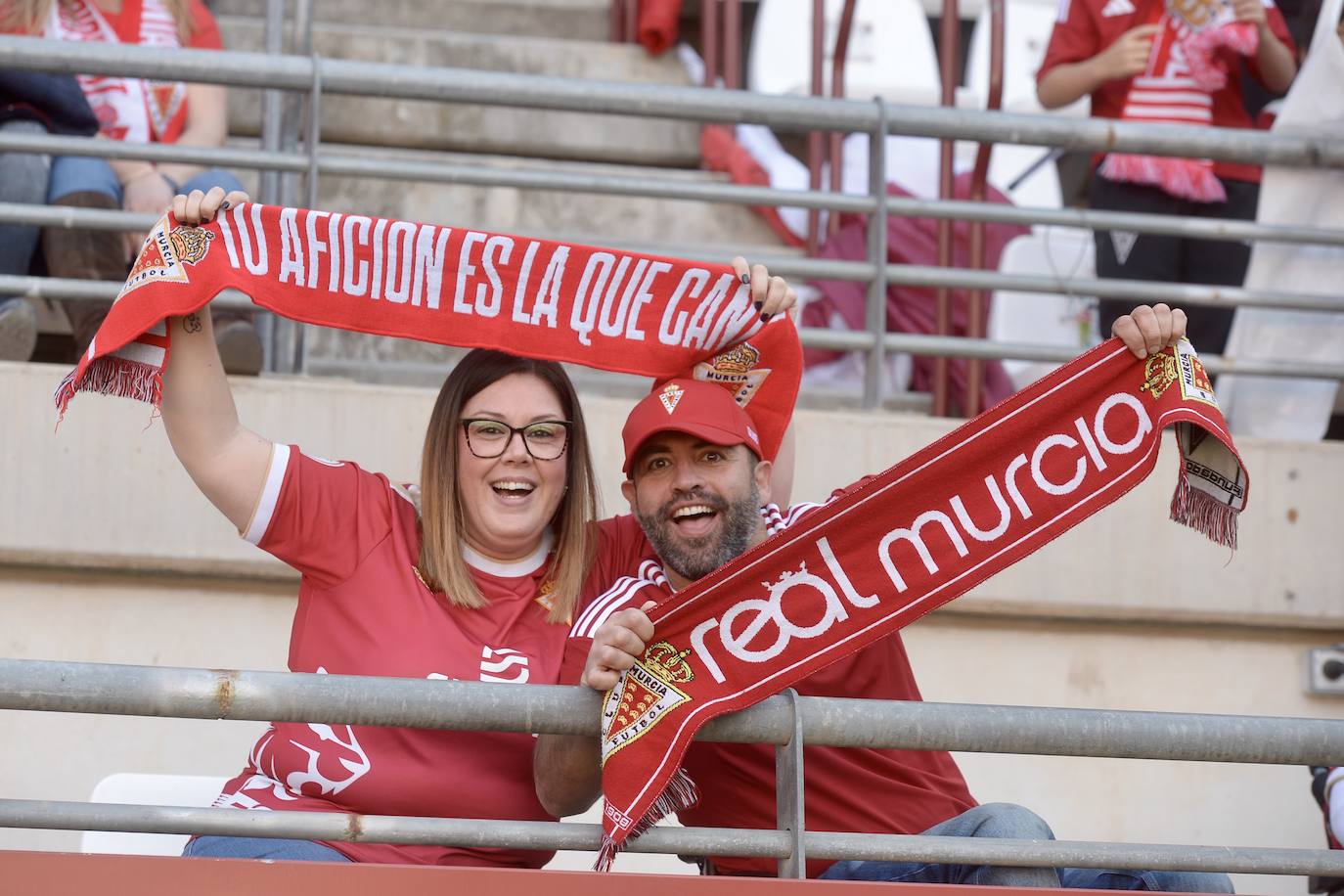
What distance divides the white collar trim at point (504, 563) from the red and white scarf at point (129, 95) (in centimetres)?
219

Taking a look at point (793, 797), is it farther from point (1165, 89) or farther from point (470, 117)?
point (470, 117)

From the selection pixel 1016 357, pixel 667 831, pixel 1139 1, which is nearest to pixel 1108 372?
pixel 667 831

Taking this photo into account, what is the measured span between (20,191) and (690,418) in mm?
2063

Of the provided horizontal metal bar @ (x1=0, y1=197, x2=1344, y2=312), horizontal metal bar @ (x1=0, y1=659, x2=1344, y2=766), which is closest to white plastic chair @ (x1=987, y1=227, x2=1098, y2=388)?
horizontal metal bar @ (x1=0, y1=197, x2=1344, y2=312)

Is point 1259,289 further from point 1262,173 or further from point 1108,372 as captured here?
point 1108,372

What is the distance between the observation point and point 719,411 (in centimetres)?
313

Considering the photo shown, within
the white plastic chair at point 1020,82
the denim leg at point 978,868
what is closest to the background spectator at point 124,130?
the denim leg at point 978,868

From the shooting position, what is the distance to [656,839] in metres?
2.43

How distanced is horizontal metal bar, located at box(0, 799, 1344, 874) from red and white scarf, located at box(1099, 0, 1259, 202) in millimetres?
2769

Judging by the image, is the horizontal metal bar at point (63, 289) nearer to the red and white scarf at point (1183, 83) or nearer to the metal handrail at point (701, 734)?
the metal handrail at point (701, 734)

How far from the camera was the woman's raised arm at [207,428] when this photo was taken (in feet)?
9.34

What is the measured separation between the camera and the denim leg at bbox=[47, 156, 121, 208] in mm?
4285

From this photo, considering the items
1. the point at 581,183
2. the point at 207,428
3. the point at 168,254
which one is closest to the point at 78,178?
the point at 581,183

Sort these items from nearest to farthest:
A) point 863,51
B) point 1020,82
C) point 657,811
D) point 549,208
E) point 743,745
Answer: point 657,811
point 743,745
point 549,208
point 863,51
point 1020,82
